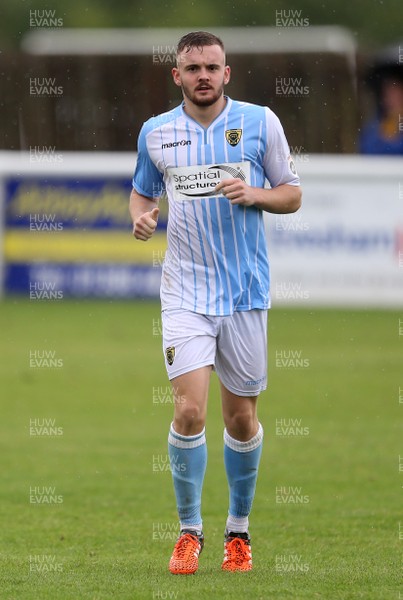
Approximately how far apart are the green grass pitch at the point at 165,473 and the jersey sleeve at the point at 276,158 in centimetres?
184

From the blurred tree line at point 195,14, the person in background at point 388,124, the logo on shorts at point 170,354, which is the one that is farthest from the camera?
the blurred tree line at point 195,14

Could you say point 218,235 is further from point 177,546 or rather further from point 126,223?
point 126,223

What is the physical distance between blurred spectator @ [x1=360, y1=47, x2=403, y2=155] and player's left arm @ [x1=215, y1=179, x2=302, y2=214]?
12.4 metres

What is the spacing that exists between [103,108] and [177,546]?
53.8ft

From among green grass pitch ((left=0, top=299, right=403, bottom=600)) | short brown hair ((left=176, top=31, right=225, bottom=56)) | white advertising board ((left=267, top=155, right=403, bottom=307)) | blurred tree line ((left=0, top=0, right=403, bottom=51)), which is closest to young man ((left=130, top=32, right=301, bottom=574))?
short brown hair ((left=176, top=31, right=225, bottom=56))

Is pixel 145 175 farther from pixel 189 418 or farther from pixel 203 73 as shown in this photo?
pixel 189 418

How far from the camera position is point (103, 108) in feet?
72.3

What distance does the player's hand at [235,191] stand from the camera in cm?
609

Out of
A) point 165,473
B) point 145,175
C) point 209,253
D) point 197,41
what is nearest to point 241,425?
point 209,253

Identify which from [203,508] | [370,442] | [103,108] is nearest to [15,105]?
[103,108]

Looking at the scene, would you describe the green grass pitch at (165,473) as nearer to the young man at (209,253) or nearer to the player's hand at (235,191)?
the young man at (209,253)

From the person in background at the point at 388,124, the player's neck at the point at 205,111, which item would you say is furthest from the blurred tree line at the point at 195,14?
the player's neck at the point at 205,111

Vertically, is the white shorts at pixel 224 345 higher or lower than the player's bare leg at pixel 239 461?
higher

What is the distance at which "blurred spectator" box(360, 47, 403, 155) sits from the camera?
1892 centimetres
